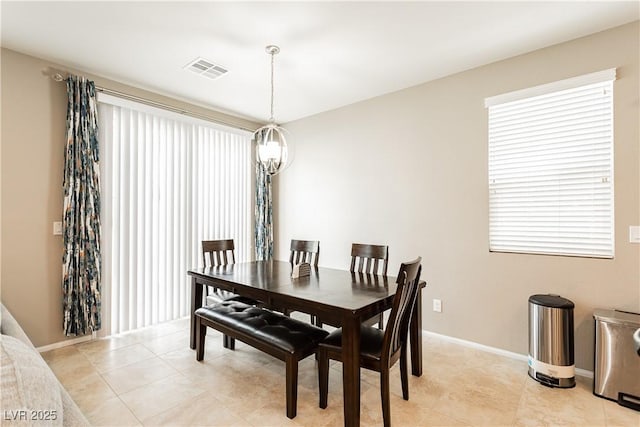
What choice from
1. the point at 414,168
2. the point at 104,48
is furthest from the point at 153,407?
the point at 414,168

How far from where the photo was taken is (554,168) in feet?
9.09

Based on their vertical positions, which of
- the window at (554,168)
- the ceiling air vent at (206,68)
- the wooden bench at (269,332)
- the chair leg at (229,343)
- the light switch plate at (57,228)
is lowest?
the chair leg at (229,343)

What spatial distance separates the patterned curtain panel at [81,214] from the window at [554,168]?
3.94 meters

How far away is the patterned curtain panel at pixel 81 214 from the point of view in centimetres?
304

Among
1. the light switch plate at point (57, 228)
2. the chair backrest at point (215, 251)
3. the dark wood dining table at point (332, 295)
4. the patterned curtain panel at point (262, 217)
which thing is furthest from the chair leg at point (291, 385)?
the patterned curtain panel at point (262, 217)

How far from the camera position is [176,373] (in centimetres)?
261

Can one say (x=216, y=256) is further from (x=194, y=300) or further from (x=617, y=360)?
(x=617, y=360)

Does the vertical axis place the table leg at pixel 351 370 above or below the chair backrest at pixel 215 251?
below

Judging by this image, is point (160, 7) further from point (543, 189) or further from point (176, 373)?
point (543, 189)

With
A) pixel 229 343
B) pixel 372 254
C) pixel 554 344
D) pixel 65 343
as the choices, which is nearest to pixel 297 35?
pixel 372 254

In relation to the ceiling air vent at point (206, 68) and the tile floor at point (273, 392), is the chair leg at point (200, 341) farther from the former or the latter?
the ceiling air vent at point (206, 68)

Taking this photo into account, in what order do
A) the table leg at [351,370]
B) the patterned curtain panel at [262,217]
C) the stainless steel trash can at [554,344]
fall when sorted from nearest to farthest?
the table leg at [351,370], the stainless steel trash can at [554,344], the patterned curtain panel at [262,217]

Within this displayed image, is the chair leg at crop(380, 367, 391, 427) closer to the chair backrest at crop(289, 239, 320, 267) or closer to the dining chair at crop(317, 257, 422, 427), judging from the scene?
the dining chair at crop(317, 257, 422, 427)

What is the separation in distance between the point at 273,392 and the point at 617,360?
2444mm
